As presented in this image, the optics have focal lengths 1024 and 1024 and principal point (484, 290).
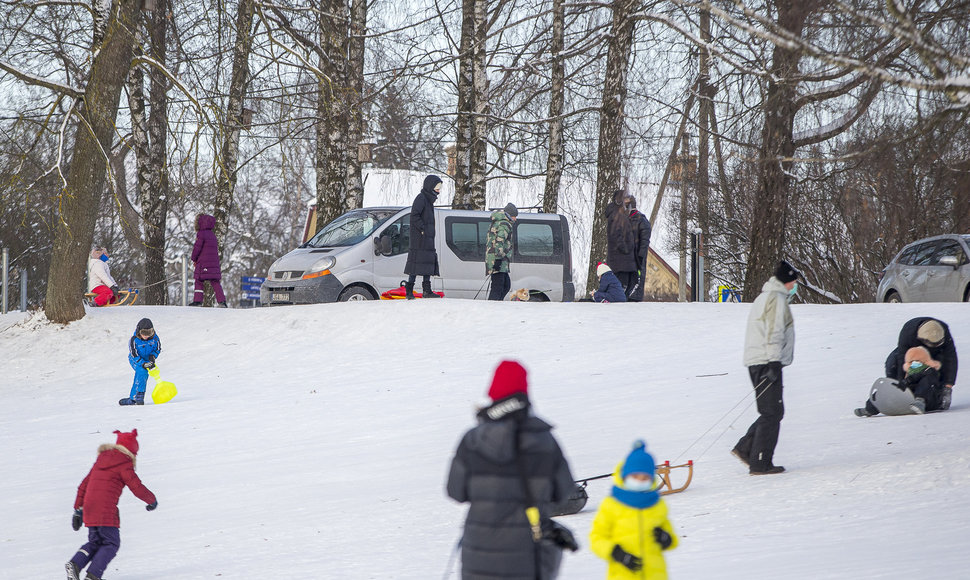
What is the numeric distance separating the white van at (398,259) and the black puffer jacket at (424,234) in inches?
42.9

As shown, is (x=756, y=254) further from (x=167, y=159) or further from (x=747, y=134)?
(x=167, y=159)

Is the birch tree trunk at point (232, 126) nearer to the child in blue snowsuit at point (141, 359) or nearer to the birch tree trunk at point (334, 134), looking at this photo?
the birch tree trunk at point (334, 134)

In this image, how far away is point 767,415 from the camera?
7.63 m

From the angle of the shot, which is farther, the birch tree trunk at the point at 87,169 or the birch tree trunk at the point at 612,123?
the birch tree trunk at the point at 612,123

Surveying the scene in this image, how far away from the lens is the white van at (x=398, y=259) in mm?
17203

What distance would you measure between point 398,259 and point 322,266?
128cm

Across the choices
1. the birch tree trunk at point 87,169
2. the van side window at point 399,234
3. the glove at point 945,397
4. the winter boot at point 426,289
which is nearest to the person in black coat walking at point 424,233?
the winter boot at point 426,289

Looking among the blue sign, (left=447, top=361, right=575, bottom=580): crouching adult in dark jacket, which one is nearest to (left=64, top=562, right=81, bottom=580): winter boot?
(left=447, top=361, right=575, bottom=580): crouching adult in dark jacket

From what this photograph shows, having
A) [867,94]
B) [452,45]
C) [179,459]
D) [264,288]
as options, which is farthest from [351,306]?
[867,94]

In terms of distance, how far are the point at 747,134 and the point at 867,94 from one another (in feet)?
5.67

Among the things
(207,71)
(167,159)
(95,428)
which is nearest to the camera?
(95,428)

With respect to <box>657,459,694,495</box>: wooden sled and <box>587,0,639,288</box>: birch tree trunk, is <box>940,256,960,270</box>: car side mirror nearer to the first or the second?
<box>587,0,639,288</box>: birch tree trunk

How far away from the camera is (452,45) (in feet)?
75.1

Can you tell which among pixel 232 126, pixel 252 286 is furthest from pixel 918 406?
pixel 252 286
